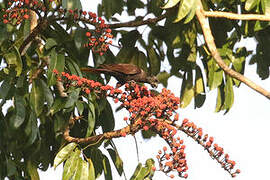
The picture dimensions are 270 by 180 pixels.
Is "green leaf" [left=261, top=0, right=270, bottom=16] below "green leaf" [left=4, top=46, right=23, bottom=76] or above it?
above

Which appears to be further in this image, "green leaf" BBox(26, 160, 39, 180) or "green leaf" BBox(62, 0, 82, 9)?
"green leaf" BBox(26, 160, 39, 180)

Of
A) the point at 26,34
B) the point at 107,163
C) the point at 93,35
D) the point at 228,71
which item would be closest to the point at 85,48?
the point at 93,35

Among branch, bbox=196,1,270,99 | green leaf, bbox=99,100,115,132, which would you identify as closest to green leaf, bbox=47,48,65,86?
green leaf, bbox=99,100,115,132

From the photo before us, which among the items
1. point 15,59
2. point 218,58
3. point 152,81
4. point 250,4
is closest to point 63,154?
point 15,59

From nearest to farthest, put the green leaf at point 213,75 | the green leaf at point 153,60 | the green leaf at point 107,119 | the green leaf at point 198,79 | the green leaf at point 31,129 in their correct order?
the green leaf at point 31,129 < the green leaf at point 107,119 < the green leaf at point 213,75 < the green leaf at point 198,79 < the green leaf at point 153,60

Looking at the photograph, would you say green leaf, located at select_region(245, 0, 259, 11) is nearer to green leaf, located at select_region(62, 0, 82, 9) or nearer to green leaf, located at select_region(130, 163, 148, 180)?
green leaf, located at select_region(62, 0, 82, 9)

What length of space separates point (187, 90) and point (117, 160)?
34.3 inches

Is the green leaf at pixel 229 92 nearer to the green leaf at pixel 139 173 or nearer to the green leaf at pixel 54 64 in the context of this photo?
the green leaf at pixel 139 173

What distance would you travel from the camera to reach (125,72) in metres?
4.07

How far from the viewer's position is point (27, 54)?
3801 mm

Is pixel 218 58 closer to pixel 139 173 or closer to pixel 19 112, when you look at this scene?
pixel 139 173

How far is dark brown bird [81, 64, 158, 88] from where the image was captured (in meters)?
3.90

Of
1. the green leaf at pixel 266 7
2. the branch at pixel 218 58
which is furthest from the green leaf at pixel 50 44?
the green leaf at pixel 266 7

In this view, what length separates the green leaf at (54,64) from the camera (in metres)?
3.41
